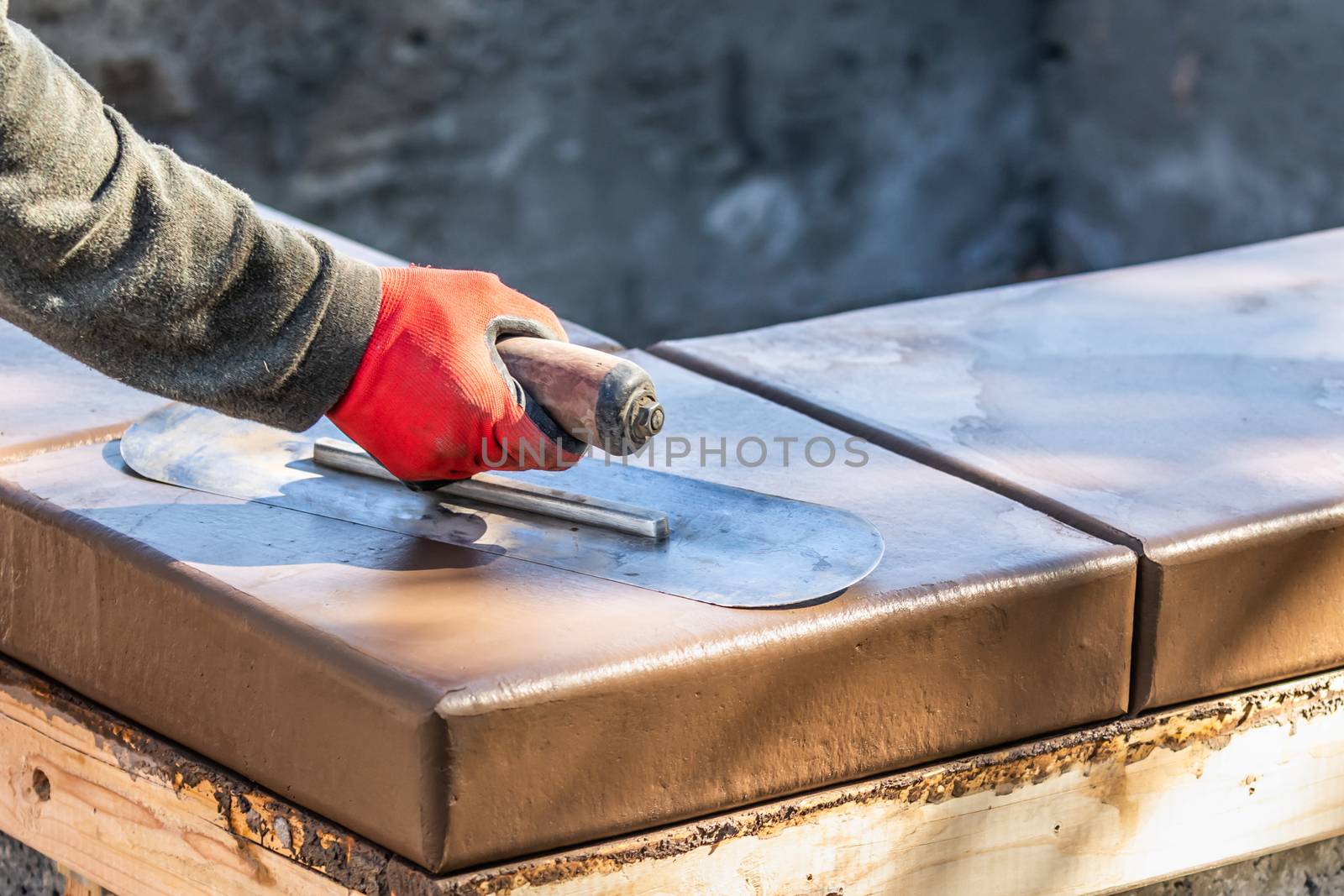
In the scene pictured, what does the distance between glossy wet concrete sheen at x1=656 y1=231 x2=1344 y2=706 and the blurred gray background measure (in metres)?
2.34

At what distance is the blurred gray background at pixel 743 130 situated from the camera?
12.5 ft

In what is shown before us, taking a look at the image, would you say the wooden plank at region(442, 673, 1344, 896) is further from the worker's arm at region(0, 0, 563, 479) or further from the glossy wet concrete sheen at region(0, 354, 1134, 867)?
the worker's arm at region(0, 0, 563, 479)

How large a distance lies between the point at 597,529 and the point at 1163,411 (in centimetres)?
65

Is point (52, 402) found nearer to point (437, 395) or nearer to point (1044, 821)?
point (437, 395)

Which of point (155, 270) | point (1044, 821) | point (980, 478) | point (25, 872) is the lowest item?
point (25, 872)

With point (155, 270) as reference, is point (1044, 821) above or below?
below

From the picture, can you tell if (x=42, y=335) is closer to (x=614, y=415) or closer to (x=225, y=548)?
(x=225, y=548)

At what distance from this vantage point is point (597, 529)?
129 centimetres

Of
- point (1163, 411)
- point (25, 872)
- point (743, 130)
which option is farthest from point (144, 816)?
point (743, 130)

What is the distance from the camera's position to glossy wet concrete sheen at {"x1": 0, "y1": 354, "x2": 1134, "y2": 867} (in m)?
1.02

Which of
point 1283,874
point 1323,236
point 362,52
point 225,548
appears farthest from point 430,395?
point 362,52

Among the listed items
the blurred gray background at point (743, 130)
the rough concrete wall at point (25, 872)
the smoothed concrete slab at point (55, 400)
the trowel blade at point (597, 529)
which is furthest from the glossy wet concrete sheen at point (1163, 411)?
the blurred gray background at point (743, 130)

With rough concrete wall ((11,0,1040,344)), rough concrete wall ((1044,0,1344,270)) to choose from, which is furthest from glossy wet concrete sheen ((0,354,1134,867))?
rough concrete wall ((1044,0,1344,270))

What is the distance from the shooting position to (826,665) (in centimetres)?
112
